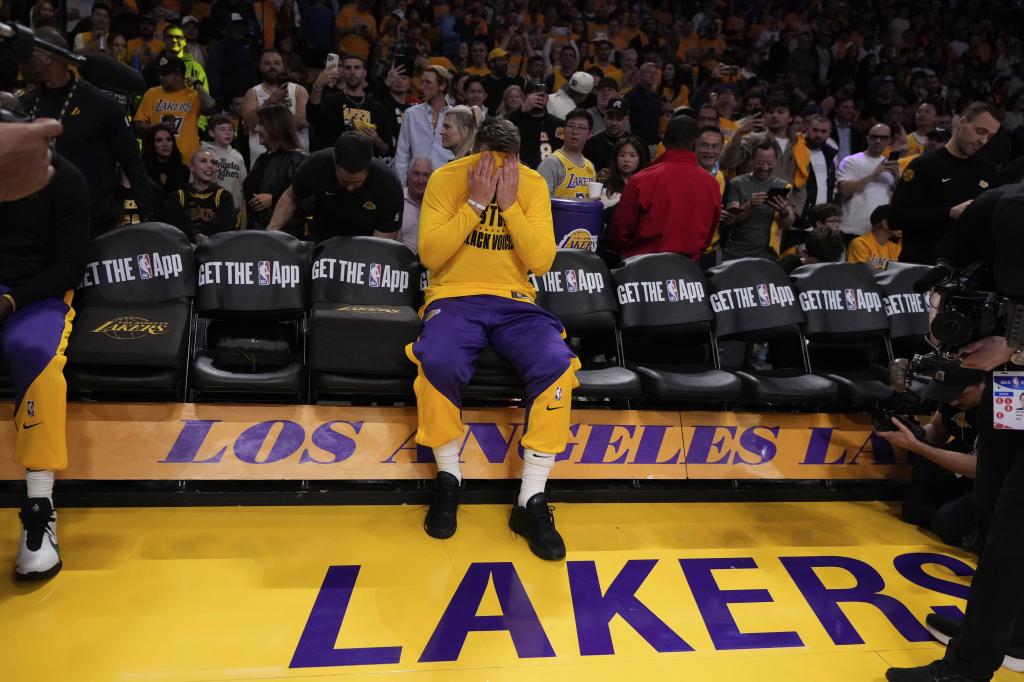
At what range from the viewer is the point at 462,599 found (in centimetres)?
329

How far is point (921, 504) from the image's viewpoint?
4367 millimetres

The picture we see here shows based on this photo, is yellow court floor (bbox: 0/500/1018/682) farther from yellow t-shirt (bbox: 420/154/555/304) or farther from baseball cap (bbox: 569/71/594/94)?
baseball cap (bbox: 569/71/594/94)

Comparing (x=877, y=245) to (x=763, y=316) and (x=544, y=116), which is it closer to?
(x=763, y=316)

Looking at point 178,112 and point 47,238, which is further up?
point 178,112

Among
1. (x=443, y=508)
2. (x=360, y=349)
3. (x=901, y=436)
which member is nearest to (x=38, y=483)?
(x=360, y=349)

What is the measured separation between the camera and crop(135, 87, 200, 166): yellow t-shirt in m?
7.54

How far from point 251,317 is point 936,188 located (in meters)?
4.35

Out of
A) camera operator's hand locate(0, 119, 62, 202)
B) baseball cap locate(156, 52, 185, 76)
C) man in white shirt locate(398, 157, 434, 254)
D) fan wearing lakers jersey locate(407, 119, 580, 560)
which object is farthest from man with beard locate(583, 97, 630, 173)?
camera operator's hand locate(0, 119, 62, 202)

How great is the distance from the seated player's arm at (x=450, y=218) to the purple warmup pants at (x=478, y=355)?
240mm

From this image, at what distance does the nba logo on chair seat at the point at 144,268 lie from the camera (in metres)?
4.16

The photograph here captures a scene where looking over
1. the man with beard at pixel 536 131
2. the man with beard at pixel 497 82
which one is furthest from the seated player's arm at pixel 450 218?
the man with beard at pixel 497 82

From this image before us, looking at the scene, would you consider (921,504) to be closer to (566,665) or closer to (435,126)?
(566,665)

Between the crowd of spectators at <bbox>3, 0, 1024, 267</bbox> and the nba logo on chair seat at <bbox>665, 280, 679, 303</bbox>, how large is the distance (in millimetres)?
724

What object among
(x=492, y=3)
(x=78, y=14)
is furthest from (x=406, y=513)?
(x=492, y=3)
